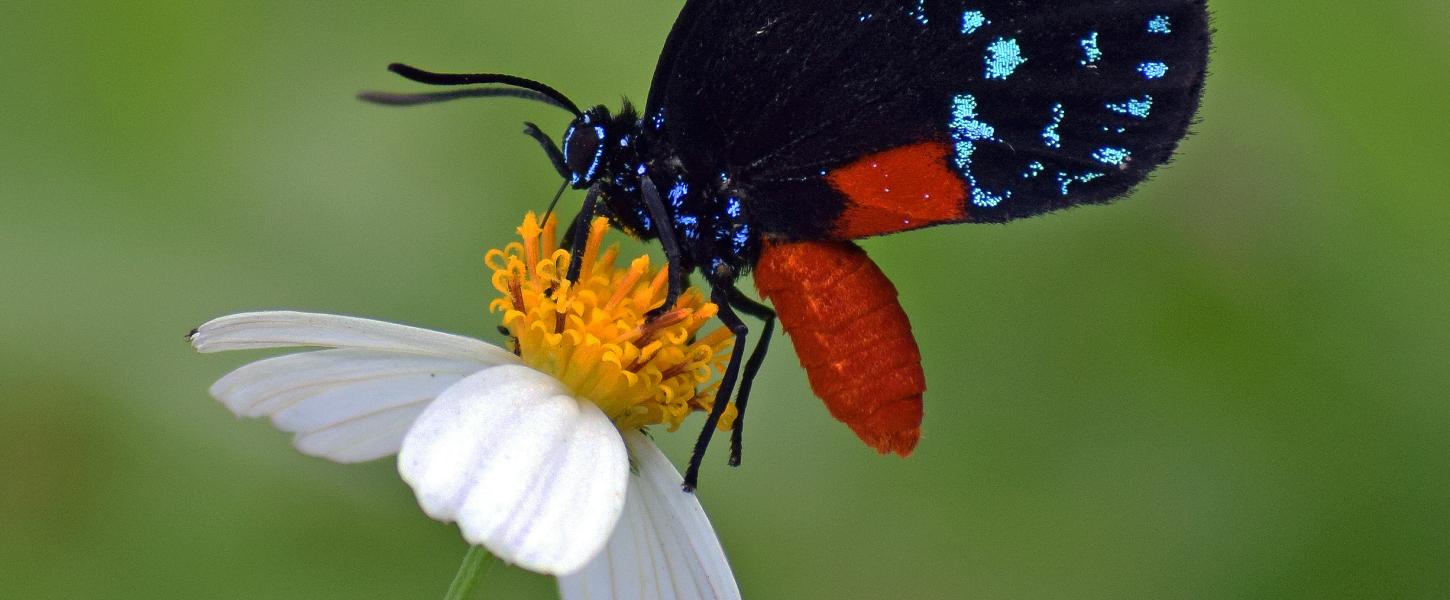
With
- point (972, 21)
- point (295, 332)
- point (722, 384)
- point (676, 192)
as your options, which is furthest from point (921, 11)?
point (295, 332)

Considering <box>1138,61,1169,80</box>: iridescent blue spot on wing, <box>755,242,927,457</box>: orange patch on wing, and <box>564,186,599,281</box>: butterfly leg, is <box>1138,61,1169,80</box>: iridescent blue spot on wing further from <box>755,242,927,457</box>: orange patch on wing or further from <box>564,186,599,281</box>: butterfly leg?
<box>564,186,599,281</box>: butterfly leg

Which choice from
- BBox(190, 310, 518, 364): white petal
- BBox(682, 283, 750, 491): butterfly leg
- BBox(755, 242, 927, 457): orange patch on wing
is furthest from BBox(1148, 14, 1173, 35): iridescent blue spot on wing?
BBox(190, 310, 518, 364): white petal

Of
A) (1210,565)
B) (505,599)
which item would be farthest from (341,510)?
(1210,565)

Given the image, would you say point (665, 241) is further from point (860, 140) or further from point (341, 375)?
point (341, 375)

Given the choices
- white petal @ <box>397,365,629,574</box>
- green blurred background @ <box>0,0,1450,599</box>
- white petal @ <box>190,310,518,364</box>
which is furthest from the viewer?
green blurred background @ <box>0,0,1450,599</box>

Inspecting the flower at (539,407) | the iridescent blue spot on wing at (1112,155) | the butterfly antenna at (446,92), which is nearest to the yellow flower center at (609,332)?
the flower at (539,407)

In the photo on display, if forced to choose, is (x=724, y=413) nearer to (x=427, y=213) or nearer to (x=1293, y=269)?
(x=427, y=213)

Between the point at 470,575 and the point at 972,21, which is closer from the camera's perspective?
the point at 470,575
